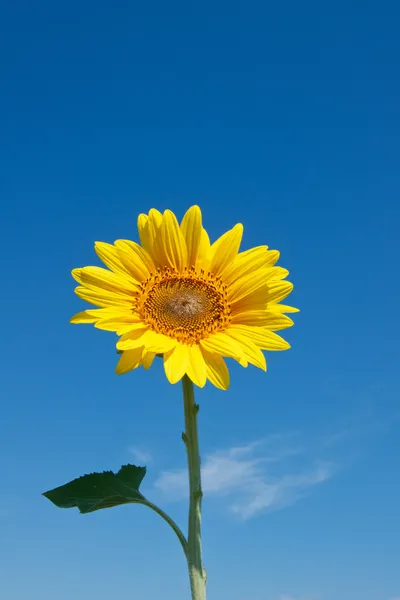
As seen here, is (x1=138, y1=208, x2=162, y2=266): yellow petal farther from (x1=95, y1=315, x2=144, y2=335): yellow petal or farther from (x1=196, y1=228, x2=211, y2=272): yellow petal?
(x1=95, y1=315, x2=144, y2=335): yellow petal

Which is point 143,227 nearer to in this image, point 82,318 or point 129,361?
point 82,318

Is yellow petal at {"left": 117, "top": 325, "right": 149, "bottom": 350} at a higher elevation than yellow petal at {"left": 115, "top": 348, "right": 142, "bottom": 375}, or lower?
higher

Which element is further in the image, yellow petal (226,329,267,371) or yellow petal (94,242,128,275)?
yellow petal (94,242,128,275)

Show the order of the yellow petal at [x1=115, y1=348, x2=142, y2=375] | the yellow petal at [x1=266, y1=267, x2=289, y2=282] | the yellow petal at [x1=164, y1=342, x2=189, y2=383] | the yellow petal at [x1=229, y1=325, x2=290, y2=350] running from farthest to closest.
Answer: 1. the yellow petal at [x1=266, y1=267, x2=289, y2=282]
2. the yellow petal at [x1=229, y1=325, x2=290, y2=350]
3. the yellow petal at [x1=115, y1=348, x2=142, y2=375]
4. the yellow petal at [x1=164, y1=342, x2=189, y2=383]

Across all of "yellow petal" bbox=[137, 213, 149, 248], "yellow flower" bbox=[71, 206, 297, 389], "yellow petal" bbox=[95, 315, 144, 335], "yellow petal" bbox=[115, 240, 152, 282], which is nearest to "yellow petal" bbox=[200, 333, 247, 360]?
"yellow flower" bbox=[71, 206, 297, 389]

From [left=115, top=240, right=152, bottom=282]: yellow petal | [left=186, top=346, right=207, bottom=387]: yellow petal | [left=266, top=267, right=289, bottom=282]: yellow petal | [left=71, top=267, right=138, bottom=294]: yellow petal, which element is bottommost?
[left=186, top=346, right=207, bottom=387]: yellow petal

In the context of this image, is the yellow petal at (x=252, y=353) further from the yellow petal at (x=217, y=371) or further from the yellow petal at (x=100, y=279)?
the yellow petal at (x=100, y=279)

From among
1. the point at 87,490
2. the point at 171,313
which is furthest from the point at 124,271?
the point at 87,490
